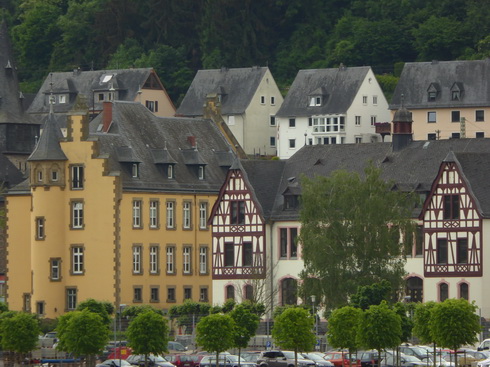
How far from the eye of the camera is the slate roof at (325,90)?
187 m

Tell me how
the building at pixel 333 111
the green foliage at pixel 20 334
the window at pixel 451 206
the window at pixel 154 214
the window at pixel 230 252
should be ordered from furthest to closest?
1. the building at pixel 333 111
2. the window at pixel 154 214
3. the window at pixel 230 252
4. the window at pixel 451 206
5. the green foliage at pixel 20 334

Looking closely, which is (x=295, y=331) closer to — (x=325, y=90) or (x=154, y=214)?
(x=154, y=214)

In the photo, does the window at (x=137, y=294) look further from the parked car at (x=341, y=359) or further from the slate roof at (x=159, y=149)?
the parked car at (x=341, y=359)

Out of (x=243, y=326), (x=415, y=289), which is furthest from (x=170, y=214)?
(x=243, y=326)

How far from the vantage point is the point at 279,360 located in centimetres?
10825

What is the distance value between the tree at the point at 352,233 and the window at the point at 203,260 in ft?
50.5

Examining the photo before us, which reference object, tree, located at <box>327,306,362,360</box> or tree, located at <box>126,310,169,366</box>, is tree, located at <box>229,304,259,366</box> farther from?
tree, located at <box>327,306,362,360</box>

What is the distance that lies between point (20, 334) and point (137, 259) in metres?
32.4

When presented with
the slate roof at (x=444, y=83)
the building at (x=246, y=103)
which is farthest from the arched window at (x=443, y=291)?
the building at (x=246, y=103)

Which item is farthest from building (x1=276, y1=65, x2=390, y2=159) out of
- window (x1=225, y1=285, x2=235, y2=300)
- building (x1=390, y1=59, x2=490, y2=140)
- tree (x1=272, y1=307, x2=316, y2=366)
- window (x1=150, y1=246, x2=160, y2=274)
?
tree (x1=272, y1=307, x2=316, y2=366)

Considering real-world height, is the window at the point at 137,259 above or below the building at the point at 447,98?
below

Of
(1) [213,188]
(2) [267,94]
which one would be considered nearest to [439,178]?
(1) [213,188]

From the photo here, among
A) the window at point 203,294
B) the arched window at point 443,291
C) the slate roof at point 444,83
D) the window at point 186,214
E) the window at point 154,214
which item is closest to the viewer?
the arched window at point 443,291

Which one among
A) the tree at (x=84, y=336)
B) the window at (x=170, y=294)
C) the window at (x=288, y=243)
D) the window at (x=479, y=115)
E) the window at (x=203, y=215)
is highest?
the window at (x=479, y=115)
